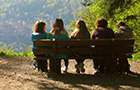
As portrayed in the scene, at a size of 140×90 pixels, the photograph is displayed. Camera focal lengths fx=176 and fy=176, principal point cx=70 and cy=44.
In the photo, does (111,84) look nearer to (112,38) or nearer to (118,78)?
(118,78)

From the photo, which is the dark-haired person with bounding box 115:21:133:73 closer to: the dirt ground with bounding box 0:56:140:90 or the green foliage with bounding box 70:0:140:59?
the dirt ground with bounding box 0:56:140:90

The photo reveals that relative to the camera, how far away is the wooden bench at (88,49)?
14.9 feet

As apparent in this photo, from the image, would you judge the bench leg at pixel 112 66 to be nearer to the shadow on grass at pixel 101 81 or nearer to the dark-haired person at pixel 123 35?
the shadow on grass at pixel 101 81

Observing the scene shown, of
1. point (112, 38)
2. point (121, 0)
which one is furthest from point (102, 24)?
point (121, 0)

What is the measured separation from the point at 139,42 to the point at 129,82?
12029 mm

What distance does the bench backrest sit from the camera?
453 centimetres

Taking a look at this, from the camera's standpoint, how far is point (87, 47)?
4.64 meters

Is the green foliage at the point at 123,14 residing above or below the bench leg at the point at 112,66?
above

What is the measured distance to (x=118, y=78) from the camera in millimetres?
4332

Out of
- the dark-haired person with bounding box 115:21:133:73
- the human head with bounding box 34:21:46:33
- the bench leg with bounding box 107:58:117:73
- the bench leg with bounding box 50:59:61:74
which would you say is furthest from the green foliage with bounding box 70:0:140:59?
the bench leg with bounding box 50:59:61:74

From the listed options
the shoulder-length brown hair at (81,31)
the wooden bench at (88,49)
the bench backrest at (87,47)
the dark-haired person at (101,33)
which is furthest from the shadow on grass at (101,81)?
the shoulder-length brown hair at (81,31)

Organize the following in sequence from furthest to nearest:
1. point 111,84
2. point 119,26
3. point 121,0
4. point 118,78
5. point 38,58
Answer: point 121,0, point 119,26, point 38,58, point 118,78, point 111,84

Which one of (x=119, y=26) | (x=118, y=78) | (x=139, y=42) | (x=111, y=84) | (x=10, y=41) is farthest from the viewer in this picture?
(x=10, y=41)

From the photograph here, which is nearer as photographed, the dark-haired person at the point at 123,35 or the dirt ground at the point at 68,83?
the dirt ground at the point at 68,83
